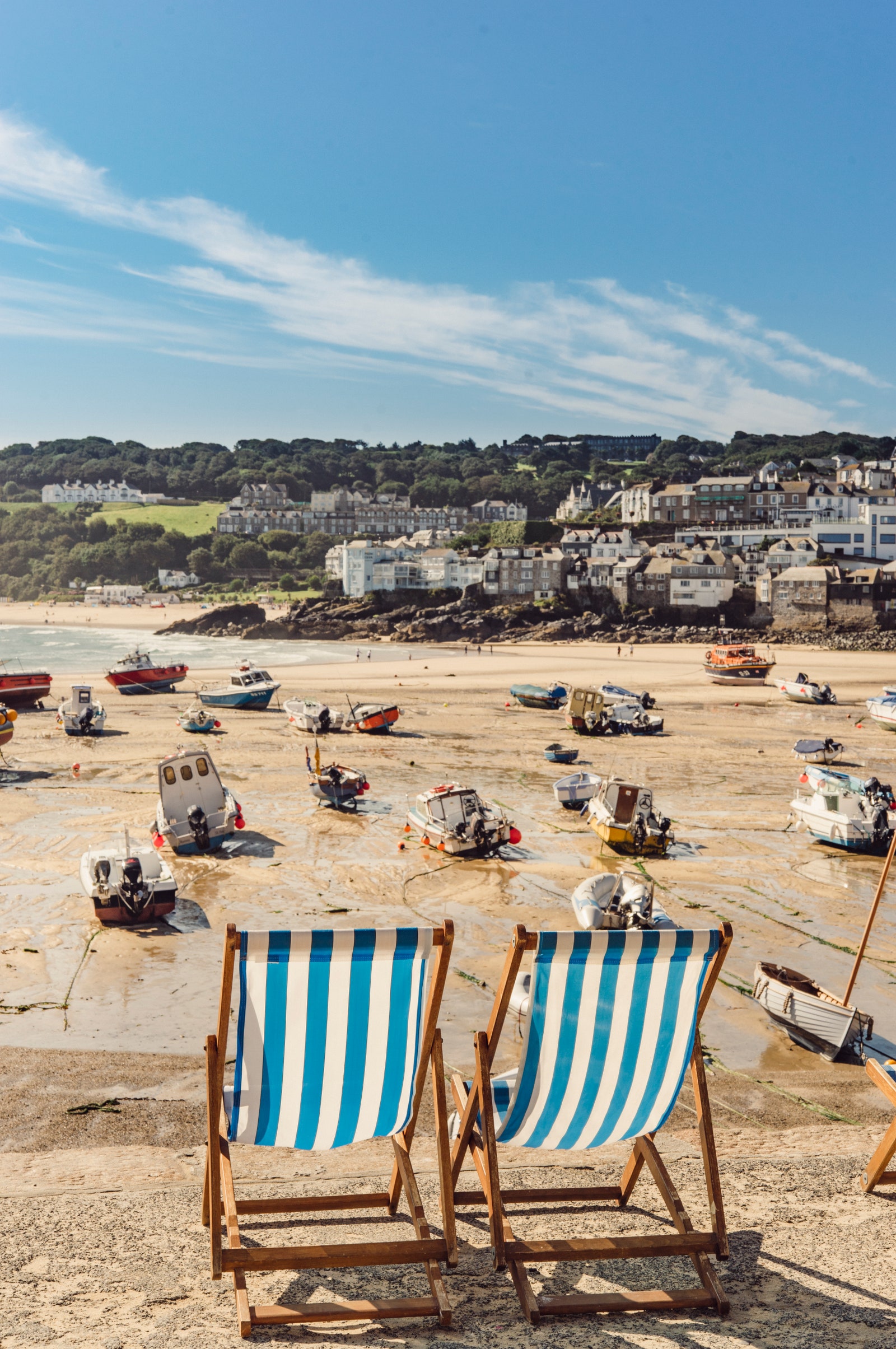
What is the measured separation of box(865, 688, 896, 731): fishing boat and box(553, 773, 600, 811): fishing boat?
1943cm

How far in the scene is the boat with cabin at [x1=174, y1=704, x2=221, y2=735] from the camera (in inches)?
1302

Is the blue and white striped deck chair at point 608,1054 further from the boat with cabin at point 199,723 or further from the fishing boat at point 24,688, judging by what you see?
the fishing boat at point 24,688

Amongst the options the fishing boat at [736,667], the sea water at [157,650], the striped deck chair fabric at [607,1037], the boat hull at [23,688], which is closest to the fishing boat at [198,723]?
the boat hull at [23,688]

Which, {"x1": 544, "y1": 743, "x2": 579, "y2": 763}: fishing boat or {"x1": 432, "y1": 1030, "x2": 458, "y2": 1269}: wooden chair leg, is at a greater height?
{"x1": 432, "y1": 1030, "x2": 458, "y2": 1269}: wooden chair leg

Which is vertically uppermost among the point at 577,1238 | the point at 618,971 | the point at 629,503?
the point at 629,503

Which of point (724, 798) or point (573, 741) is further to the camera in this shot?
point (573, 741)

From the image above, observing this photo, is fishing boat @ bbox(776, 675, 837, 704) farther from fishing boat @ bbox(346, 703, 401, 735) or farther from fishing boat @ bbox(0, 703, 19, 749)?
fishing boat @ bbox(0, 703, 19, 749)

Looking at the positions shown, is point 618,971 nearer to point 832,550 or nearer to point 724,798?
point 724,798

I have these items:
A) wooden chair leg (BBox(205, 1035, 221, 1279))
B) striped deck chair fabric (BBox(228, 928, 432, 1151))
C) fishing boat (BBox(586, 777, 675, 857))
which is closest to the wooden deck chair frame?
striped deck chair fabric (BBox(228, 928, 432, 1151))

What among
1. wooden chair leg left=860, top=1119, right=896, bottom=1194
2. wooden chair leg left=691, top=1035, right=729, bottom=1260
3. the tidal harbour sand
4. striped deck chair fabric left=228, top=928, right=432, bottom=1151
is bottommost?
the tidal harbour sand

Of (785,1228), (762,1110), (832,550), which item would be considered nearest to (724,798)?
(762,1110)

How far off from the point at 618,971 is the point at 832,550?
330ft

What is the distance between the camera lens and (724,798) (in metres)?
23.7

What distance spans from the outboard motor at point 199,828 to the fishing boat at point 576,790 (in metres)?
8.38
